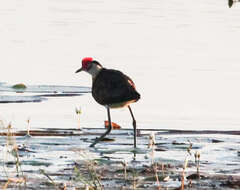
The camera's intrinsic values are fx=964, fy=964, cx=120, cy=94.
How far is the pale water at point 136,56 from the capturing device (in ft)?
37.6

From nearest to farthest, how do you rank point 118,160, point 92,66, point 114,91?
point 118,160 → point 114,91 → point 92,66

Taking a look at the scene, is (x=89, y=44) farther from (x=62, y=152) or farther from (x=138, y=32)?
(x=62, y=152)

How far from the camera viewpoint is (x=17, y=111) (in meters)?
11.4

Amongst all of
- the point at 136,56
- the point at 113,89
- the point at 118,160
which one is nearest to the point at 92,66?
the point at 113,89

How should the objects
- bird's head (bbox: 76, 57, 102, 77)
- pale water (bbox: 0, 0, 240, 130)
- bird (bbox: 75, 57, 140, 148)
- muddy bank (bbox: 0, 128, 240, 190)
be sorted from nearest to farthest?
muddy bank (bbox: 0, 128, 240, 190)
bird (bbox: 75, 57, 140, 148)
bird's head (bbox: 76, 57, 102, 77)
pale water (bbox: 0, 0, 240, 130)

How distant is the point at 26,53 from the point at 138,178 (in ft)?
29.4

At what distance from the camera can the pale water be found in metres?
11.4

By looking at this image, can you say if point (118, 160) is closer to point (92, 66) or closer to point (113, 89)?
point (113, 89)

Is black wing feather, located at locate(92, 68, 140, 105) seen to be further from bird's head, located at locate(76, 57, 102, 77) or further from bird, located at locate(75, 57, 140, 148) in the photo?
bird's head, located at locate(76, 57, 102, 77)

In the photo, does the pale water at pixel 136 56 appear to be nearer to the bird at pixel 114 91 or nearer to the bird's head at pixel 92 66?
the bird's head at pixel 92 66

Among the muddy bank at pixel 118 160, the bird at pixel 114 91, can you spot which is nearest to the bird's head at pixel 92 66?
the bird at pixel 114 91

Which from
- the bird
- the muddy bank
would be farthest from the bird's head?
the muddy bank

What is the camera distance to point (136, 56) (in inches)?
644

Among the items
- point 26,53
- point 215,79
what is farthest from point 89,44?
point 215,79
